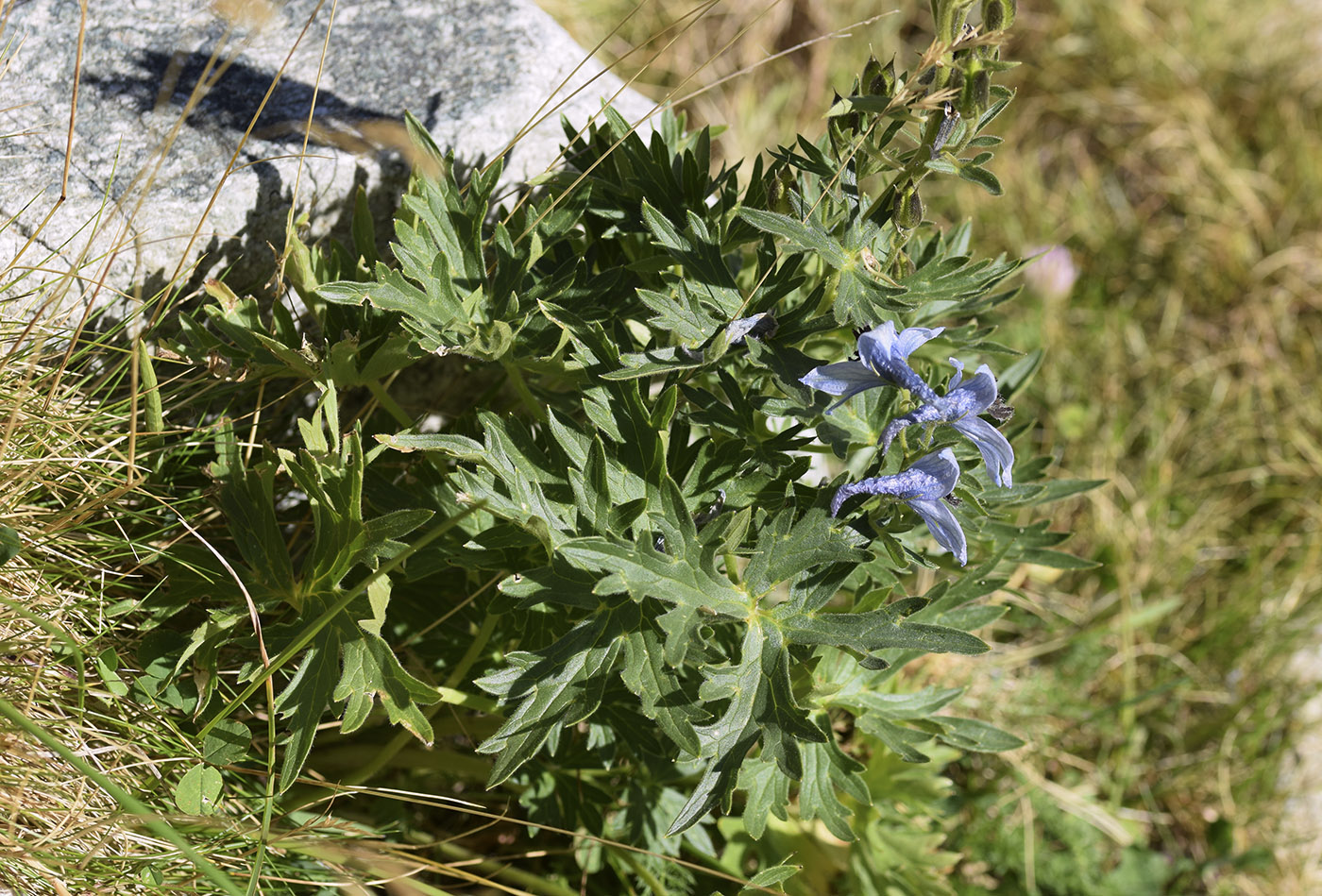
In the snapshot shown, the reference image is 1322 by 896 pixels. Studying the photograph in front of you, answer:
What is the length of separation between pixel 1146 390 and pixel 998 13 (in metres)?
2.45

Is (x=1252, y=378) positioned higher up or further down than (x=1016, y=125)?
further down

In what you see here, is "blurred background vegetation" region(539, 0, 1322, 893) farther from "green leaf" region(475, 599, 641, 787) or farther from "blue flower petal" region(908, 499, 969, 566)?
"green leaf" region(475, 599, 641, 787)

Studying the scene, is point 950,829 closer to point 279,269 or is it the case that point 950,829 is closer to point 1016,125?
point 279,269

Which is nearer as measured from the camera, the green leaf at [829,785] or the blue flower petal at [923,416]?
the blue flower petal at [923,416]

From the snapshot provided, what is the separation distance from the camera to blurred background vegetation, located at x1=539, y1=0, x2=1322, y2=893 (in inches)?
108

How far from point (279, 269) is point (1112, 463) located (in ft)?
8.44

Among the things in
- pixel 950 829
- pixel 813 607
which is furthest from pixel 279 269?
pixel 950 829

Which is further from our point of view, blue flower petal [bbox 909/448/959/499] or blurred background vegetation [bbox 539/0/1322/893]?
blurred background vegetation [bbox 539/0/1322/893]

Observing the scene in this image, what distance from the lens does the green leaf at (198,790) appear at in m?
1.54

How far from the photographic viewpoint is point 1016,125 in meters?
4.16

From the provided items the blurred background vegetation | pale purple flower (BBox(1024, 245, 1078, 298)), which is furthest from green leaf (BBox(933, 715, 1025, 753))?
pale purple flower (BBox(1024, 245, 1078, 298))

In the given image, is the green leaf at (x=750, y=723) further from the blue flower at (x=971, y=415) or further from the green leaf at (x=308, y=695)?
the green leaf at (x=308, y=695)

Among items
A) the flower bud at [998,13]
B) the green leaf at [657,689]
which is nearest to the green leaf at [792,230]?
the flower bud at [998,13]

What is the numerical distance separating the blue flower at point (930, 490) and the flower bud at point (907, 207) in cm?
34
